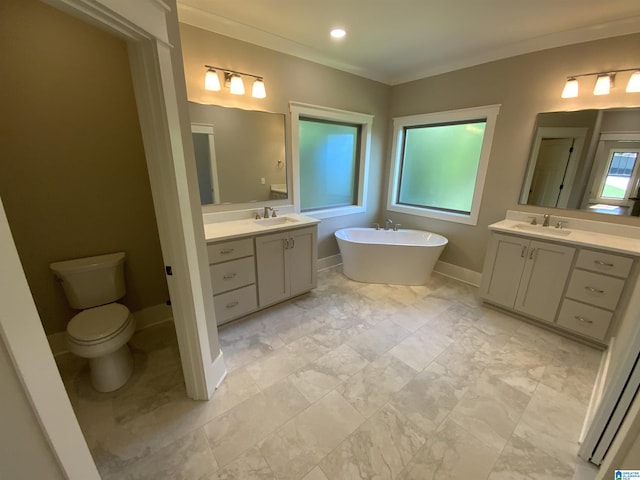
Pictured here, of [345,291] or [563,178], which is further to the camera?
[345,291]

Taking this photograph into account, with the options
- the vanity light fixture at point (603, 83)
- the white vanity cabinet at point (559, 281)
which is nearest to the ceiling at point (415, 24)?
the vanity light fixture at point (603, 83)

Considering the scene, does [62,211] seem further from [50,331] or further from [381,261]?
[381,261]

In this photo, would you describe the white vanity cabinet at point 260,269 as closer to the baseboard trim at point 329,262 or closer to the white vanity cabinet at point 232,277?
the white vanity cabinet at point 232,277

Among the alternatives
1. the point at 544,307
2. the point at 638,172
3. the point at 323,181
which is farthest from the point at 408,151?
the point at 544,307

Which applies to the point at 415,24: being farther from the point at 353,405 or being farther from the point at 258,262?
the point at 353,405

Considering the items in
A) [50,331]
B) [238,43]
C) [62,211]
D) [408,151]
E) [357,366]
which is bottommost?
[357,366]

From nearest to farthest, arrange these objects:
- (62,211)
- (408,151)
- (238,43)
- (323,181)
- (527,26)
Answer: (62,211) < (527,26) < (238,43) < (323,181) < (408,151)

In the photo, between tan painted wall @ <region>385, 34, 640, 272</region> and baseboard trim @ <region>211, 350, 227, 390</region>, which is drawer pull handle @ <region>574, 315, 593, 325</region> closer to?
tan painted wall @ <region>385, 34, 640, 272</region>

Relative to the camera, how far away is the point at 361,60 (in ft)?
9.89

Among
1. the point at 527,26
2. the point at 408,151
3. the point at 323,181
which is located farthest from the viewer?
the point at 408,151

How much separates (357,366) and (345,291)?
1.16 meters

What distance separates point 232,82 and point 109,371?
2.46 meters

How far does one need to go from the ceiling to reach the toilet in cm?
206

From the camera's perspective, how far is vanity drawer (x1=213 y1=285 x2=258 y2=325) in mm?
2262
